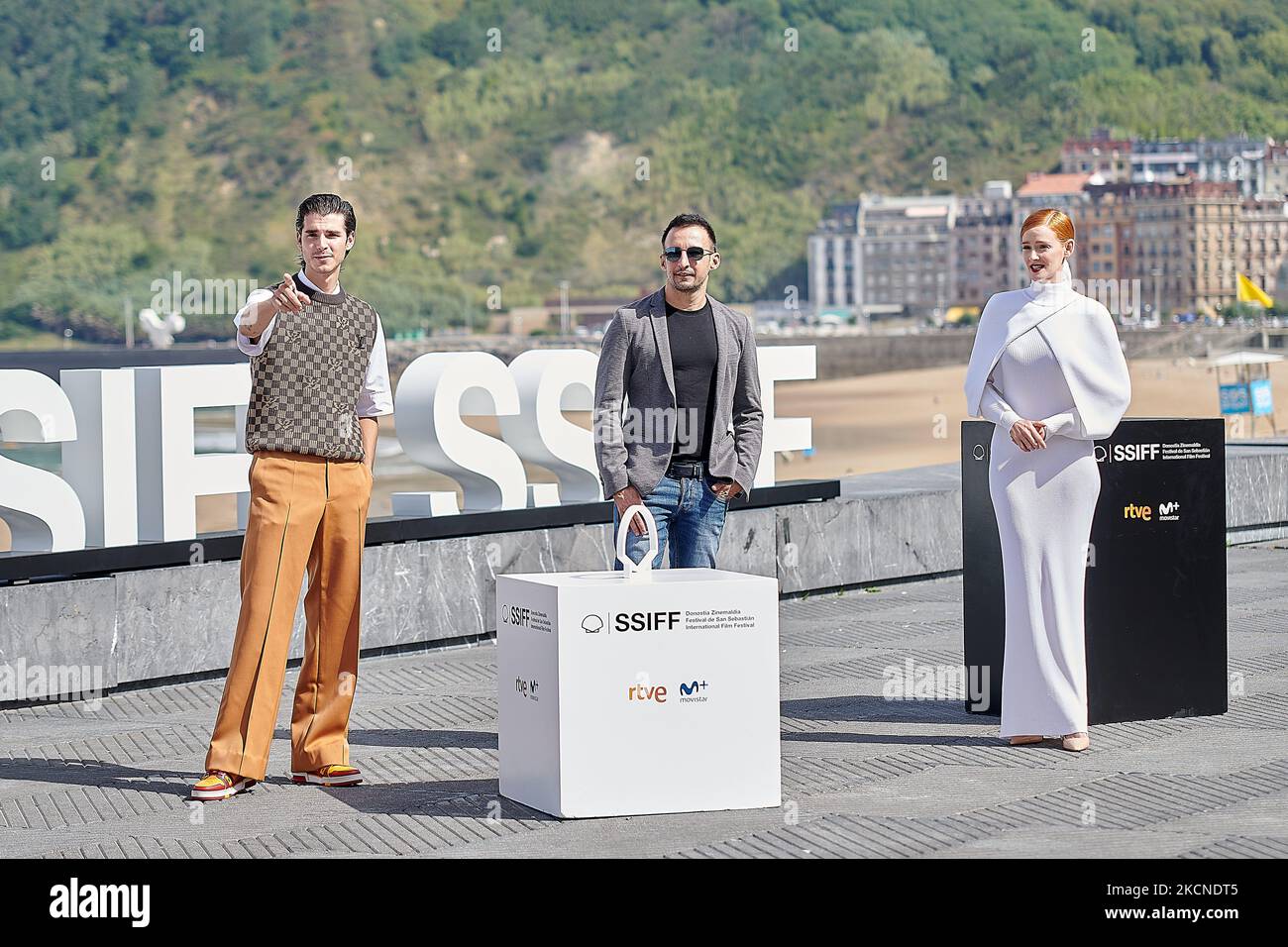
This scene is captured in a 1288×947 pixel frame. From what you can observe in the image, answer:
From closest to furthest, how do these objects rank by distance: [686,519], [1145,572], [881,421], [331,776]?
[331,776] → [686,519] → [1145,572] → [881,421]

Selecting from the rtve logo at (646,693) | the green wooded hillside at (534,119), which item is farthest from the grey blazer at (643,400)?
the green wooded hillside at (534,119)

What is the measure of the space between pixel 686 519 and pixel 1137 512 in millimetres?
1885

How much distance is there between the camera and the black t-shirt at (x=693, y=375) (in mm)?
6602

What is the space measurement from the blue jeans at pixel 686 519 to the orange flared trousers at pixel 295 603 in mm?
947

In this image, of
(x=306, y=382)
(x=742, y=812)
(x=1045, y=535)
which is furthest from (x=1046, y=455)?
(x=306, y=382)

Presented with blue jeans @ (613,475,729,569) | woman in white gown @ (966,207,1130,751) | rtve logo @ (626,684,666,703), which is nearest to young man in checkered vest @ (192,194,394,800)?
blue jeans @ (613,475,729,569)

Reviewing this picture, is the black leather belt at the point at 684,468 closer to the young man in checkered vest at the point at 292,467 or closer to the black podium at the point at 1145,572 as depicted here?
the young man in checkered vest at the point at 292,467

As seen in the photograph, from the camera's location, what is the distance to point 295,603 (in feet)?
21.0

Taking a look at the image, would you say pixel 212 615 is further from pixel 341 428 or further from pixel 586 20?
pixel 586 20

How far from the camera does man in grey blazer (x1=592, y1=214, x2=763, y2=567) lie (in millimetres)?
6566

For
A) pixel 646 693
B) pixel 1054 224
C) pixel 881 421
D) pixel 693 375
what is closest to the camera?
pixel 646 693

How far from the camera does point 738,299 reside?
523 ft

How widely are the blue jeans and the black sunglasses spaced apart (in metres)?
0.76

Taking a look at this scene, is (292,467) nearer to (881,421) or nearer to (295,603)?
(295,603)
